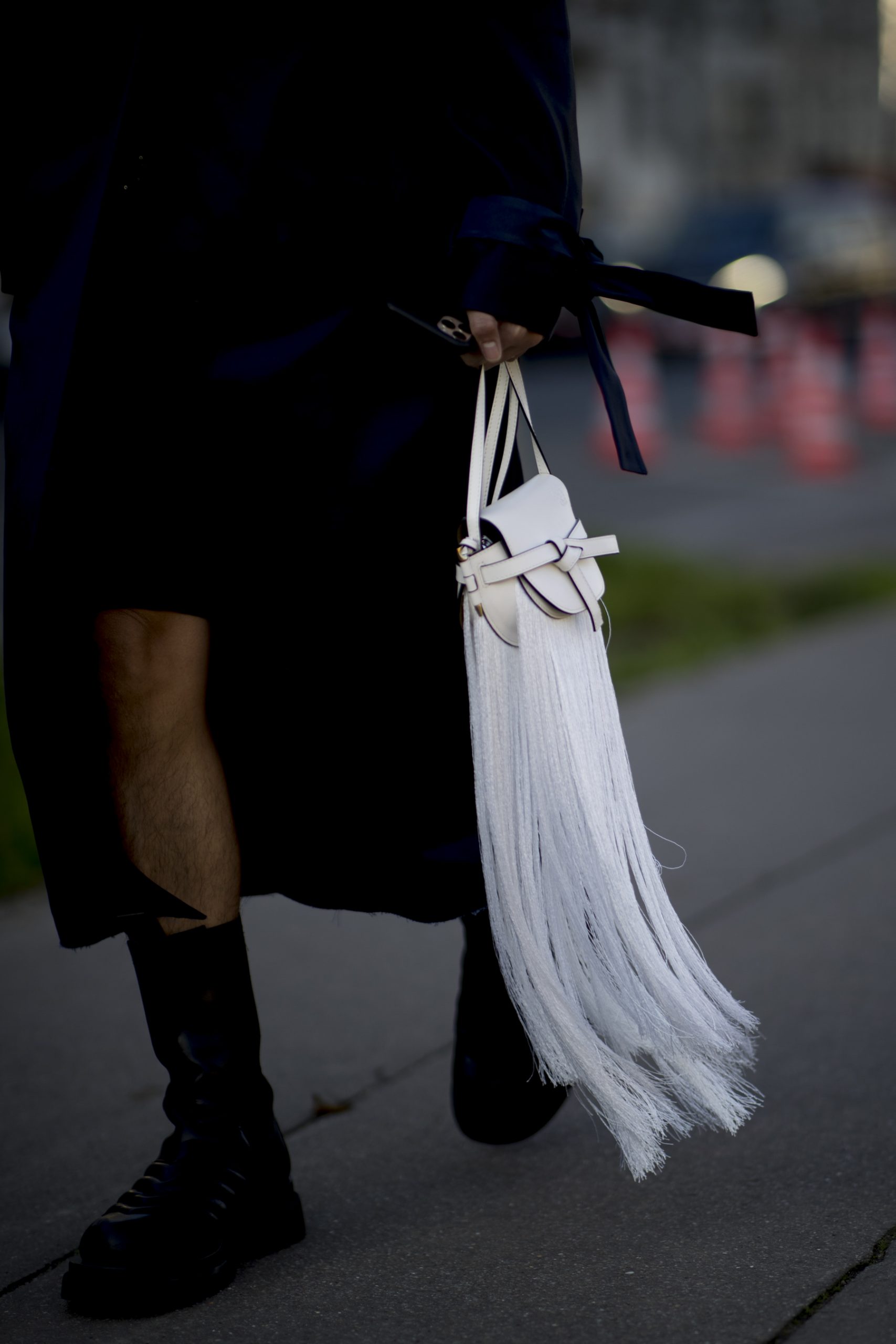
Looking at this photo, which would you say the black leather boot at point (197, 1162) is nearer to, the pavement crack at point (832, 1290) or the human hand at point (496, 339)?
the pavement crack at point (832, 1290)

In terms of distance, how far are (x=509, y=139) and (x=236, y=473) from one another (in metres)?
0.48

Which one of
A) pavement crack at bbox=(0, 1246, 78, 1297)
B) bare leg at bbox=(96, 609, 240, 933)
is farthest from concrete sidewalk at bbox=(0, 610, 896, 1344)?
bare leg at bbox=(96, 609, 240, 933)

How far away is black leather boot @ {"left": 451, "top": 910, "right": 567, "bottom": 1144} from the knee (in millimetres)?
474

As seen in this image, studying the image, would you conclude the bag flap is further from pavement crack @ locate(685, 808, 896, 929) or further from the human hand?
pavement crack @ locate(685, 808, 896, 929)

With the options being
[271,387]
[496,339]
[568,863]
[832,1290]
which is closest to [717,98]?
[496,339]

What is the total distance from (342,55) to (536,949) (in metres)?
0.99

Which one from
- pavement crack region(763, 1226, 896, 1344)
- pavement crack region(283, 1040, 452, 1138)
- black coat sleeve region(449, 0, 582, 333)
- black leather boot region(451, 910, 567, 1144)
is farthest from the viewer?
pavement crack region(283, 1040, 452, 1138)

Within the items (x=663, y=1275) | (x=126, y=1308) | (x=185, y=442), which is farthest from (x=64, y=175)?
(x=663, y=1275)

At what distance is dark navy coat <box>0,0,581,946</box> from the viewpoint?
5.06ft

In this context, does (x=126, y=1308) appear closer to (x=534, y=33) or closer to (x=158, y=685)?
(x=158, y=685)

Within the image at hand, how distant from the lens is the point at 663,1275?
1601mm

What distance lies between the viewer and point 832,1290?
1.55 m

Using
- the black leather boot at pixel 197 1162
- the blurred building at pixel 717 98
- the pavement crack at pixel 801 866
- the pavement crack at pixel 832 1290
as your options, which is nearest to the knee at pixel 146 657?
the black leather boot at pixel 197 1162

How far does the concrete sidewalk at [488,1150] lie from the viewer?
1.55m
